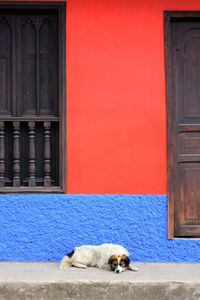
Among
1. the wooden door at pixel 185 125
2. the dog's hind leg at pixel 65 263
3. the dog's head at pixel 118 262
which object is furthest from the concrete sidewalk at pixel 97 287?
the wooden door at pixel 185 125

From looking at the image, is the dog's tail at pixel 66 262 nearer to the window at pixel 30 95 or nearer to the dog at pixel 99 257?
the dog at pixel 99 257

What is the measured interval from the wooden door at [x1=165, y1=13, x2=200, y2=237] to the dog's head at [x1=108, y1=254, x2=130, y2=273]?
900 millimetres

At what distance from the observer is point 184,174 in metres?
6.91

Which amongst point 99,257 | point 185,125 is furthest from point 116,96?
point 99,257

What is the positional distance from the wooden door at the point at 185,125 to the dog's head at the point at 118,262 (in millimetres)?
900

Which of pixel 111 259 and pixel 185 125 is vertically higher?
pixel 185 125

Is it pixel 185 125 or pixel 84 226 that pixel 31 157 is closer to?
pixel 84 226

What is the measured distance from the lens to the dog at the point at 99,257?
244 inches

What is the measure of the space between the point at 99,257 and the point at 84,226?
0.46 m

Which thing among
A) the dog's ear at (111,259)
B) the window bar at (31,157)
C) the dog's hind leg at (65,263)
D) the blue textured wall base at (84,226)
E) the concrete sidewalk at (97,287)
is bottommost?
the concrete sidewalk at (97,287)

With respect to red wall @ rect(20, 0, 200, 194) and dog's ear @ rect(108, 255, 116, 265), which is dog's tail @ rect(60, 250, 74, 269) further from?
red wall @ rect(20, 0, 200, 194)

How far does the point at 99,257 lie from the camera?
640 cm

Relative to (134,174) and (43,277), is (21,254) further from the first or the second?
(134,174)

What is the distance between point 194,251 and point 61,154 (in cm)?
176
